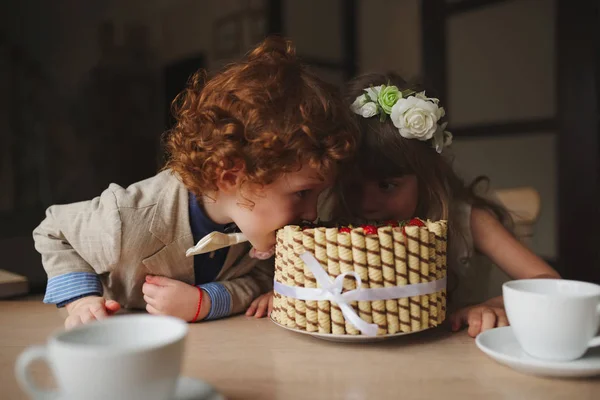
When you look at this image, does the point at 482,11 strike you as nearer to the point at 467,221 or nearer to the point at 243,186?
the point at 467,221

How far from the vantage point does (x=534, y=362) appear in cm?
57

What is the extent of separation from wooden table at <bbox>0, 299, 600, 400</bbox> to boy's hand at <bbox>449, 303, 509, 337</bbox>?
20 mm

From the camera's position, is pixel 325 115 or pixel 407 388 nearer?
pixel 407 388

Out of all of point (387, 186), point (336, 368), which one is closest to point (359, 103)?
point (387, 186)

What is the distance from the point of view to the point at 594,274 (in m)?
2.29

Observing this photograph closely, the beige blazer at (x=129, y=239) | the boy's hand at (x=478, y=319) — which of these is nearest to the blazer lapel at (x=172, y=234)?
the beige blazer at (x=129, y=239)

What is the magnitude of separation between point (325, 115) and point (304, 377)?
0.43 metres

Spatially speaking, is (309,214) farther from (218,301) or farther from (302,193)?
(218,301)

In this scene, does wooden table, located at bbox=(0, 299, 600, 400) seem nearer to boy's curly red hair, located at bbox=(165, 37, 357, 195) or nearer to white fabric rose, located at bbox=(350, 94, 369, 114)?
boy's curly red hair, located at bbox=(165, 37, 357, 195)

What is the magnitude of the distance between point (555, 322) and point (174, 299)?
528 mm

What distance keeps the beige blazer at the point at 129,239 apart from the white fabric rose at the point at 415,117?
0.38m

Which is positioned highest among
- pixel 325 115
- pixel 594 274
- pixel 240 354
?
pixel 325 115

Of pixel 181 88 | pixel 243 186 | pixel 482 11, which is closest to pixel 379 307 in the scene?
pixel 243 186

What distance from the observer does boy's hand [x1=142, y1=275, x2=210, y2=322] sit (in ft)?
2.75
